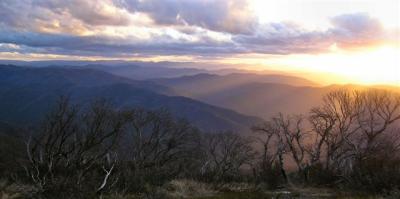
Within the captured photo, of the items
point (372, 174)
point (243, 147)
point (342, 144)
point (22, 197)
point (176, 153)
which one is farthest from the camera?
point (243, 147)

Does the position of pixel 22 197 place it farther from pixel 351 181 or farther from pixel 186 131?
pixel 186 131

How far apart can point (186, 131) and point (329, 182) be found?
37.5 meters

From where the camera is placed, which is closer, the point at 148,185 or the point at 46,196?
the point at 46,196

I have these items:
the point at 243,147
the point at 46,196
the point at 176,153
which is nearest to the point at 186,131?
the point at 176,153

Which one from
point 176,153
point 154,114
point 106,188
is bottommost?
point 176,153

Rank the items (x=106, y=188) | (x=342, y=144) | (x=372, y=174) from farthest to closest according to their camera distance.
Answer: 1. (x=342, y=144)
2. (x=372, y=174)
3. (x=106, y=188)

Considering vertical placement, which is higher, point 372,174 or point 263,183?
point 372,174

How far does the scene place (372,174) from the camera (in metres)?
17.8

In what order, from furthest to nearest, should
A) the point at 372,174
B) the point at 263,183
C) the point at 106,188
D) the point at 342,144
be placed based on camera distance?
the point at 342,144, the point at 263,183, the point at 372,174, the point at 106,188

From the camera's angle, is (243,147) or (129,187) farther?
(243,147)

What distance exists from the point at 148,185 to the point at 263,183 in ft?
20.3

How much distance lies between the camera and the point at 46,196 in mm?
13359

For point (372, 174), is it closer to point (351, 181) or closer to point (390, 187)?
point (351, 181)

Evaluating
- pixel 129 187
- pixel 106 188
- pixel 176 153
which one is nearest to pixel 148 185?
pixel 129 187
